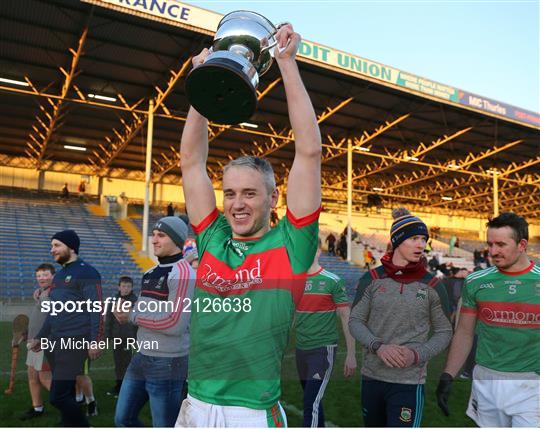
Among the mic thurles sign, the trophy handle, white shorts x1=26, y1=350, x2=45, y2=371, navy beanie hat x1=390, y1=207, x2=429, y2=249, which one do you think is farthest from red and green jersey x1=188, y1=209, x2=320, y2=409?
the mic thurles sign

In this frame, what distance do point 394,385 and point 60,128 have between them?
24.0m

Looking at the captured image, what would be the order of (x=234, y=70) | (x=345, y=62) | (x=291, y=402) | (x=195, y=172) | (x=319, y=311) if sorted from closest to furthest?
(x=234, y=70) < (x=195, y=172) < (x=319, y=311) < (x=291, y=402) < (x=345, y=62)

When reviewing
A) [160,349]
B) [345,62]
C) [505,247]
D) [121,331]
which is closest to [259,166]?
[160,349]

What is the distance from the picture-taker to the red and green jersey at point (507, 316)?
10.3 feet

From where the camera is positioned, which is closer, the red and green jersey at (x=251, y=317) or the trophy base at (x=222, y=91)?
the trophy base at (x=222, y=91)

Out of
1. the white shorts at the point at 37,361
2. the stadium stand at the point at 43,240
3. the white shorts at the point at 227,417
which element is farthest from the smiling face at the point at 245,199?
the stadium stand at the point at 43,240

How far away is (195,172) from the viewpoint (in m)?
1.96

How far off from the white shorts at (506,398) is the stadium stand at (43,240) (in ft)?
36.7

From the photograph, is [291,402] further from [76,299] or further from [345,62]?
[345,62]

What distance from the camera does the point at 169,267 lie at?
3.74 metres

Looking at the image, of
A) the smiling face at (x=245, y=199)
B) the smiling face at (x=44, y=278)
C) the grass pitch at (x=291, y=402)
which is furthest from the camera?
the smiling face at (x=44, y=278)

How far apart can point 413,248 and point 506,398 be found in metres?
1.14

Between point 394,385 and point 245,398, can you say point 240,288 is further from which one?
point 394,385

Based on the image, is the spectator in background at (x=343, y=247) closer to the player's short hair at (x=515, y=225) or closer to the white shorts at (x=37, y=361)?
the white shorts at (x=37, y=361)
